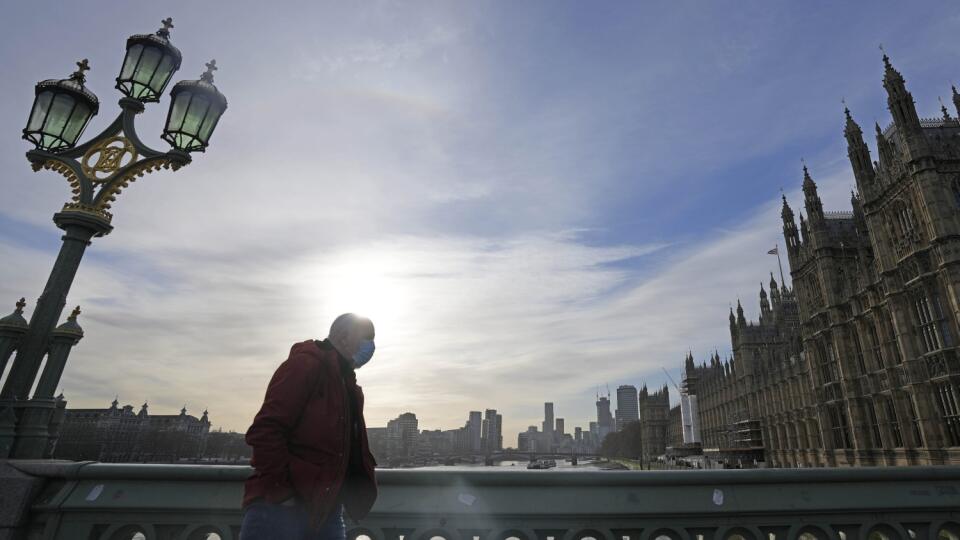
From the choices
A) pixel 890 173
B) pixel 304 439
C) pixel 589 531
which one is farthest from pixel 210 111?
pixel 890 173

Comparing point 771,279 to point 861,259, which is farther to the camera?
point 771,279

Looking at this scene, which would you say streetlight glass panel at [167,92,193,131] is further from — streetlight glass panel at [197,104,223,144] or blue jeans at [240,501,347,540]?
blue jeans at [240,501,347,540]

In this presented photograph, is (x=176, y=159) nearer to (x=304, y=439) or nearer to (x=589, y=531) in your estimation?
(x=304, y=439)

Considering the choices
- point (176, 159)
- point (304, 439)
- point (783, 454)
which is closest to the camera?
point (304, 439)

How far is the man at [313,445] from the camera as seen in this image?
117 inches

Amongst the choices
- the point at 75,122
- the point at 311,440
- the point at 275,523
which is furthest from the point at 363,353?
the point at 75,122

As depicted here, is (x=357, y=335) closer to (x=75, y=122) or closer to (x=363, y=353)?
(x=363, y=353)

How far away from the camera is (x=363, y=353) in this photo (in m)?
3.77

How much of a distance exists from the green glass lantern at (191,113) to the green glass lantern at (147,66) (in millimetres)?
303

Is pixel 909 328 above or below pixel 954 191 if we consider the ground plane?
below

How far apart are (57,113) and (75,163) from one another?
0.85 metres

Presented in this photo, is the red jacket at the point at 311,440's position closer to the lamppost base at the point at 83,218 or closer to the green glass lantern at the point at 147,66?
the lamppost base at the point at 83,218

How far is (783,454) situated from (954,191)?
44689 millimetres

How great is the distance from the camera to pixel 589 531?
4.16 metres
